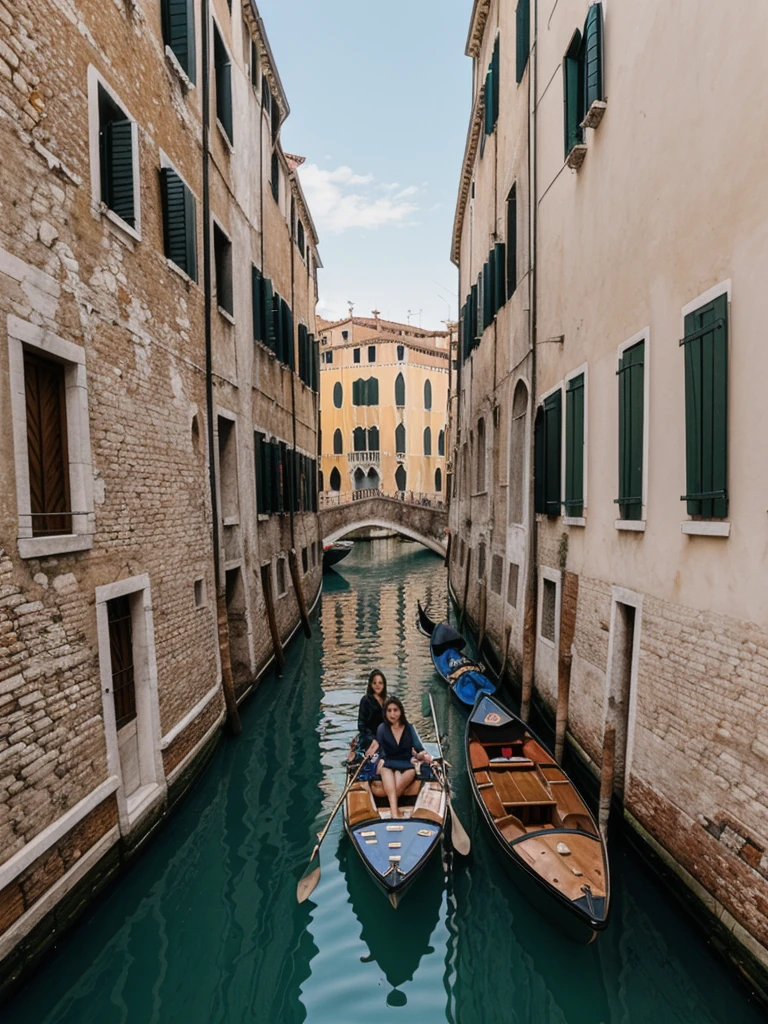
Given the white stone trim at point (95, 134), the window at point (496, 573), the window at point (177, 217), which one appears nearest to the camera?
the white stone trim at point (95, 134)

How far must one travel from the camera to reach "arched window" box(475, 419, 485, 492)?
49.5ft

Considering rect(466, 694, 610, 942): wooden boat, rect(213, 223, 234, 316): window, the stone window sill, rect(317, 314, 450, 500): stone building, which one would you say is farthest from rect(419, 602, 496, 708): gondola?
rect(317, 314, 450, 500): stone building

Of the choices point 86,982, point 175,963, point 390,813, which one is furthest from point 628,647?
point 86,982

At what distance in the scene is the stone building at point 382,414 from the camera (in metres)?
39.9

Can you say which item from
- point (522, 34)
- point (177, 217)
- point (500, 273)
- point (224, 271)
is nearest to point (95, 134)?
point (177, 217)

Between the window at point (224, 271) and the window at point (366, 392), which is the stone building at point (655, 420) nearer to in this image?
the window at point (224, 271)

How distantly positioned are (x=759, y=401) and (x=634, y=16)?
388 cm

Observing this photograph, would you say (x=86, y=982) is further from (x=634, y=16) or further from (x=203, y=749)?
(x=634, y=16)

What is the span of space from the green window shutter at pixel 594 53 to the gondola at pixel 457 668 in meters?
7.07

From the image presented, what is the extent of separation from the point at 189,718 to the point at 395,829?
2654mm

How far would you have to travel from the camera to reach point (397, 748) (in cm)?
665

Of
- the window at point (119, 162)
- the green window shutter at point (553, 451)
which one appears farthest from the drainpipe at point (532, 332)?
the window at point (119, 162)

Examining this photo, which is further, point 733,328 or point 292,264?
point 292,264

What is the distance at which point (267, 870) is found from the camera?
5.97 m
